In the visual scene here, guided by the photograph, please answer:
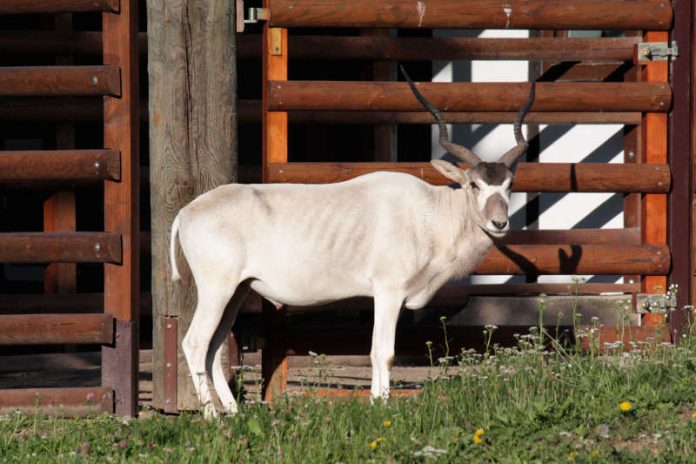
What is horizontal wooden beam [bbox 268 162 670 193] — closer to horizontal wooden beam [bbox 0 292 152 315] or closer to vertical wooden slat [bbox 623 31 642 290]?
vertical wooden slat [bbox 623 31 642 290]

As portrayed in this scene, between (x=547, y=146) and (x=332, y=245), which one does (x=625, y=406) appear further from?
(x=547, y=146)

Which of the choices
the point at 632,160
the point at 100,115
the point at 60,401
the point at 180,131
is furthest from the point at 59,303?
the point at 632,160

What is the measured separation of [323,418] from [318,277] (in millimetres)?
1893

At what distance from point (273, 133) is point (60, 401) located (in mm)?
2350

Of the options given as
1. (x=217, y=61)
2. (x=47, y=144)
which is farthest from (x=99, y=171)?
(x=47, y=144)

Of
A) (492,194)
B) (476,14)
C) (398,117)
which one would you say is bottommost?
(492,194)

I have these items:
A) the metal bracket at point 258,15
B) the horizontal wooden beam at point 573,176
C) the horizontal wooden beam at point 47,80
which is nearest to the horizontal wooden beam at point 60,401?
the horizontal wooden beam at point 47,80

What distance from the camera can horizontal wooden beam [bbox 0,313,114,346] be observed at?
8695 millimetres

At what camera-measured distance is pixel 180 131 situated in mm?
8711

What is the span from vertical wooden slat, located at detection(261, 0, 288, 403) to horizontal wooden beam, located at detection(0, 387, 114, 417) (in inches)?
45.6

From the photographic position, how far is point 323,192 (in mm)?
8695

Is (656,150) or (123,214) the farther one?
(656,150)

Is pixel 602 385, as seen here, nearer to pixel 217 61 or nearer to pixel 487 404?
pixel 487 404

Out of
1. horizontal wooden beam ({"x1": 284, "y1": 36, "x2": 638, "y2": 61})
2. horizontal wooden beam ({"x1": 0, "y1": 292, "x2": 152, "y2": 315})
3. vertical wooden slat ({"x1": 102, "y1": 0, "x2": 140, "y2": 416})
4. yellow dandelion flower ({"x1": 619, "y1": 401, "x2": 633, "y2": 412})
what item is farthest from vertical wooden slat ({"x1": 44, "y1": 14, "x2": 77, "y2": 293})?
yellow dandelion flower ({"x1": 619, "y1": 401, "x2": 633, "y2": 412})
